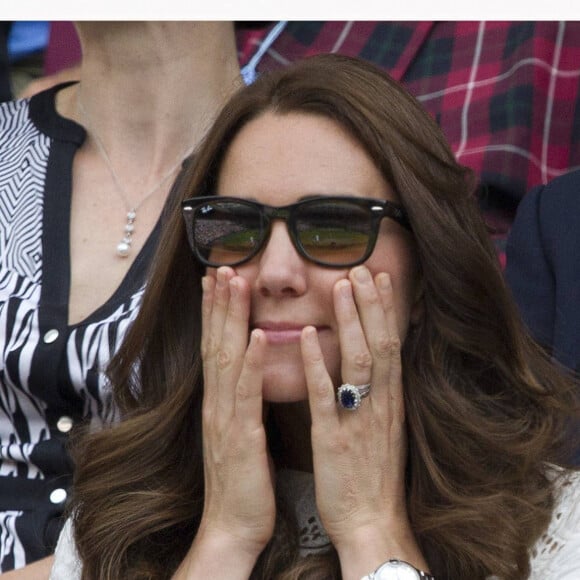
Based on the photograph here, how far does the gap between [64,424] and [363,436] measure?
0.78m

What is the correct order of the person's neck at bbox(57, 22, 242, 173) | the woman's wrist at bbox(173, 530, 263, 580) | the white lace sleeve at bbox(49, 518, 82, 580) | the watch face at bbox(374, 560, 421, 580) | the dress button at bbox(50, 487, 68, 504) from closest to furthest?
the watch face at bbox(374, 560, 421, 580)
the woman's wrist at bbox(173, 530, 263, 580)
the white lace sleeve at bbox(49, 518, 82, 580)
the dress button at bbox(50, 487, 68, 504)
the person's neck at bbox(57, 22, 242, 173)

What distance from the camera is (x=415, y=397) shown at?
6.88 feet

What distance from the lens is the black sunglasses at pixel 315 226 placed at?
1.95m

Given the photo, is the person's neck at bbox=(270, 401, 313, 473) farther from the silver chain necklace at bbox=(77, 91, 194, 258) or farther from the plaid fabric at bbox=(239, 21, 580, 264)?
the plaid fabric at bbox=(239, 21, 580, 264)

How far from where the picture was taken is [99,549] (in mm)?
2117

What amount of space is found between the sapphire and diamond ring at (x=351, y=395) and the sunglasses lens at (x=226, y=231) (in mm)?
250

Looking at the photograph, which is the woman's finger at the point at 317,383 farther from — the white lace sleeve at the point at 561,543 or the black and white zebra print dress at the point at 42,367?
the black and white zebra print dress at the point at 42,367

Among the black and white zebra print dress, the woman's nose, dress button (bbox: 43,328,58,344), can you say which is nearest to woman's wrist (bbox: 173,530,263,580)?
the woman's nose

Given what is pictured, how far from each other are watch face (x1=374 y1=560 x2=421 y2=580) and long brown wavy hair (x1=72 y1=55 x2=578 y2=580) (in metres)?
0.09

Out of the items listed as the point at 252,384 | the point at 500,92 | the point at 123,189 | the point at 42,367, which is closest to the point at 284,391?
the point at 252,384

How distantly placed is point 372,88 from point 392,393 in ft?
1.57

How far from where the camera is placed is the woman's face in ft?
6.43

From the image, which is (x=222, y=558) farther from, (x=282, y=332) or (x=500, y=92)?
(x=500, y=92)

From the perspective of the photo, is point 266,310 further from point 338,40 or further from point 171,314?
point 338,40
